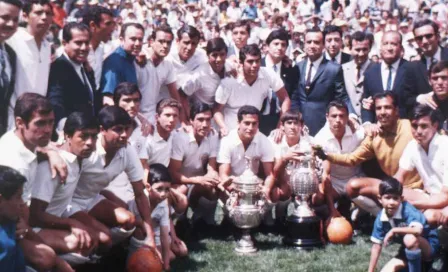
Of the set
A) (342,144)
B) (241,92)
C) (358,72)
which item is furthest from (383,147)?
(241,92)

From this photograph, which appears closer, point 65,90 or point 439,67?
point 65,90

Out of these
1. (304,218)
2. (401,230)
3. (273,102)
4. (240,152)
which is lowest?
(304,218)

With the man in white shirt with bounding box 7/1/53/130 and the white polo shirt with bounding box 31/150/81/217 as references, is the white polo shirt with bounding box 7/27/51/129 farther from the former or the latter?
the white polo shirt with bounding box 31/150/81/217

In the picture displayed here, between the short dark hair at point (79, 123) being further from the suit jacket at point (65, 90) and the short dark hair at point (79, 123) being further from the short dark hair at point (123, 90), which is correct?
the short dark hair at point (123, 90)

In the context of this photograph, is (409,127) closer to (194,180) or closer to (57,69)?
(194,180)

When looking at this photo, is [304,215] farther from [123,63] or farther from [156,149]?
[123,63]

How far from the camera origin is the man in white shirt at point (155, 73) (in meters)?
7.30

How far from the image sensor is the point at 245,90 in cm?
778

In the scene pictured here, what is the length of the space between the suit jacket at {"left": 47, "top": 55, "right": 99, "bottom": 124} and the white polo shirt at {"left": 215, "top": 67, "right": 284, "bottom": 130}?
2.11 meters

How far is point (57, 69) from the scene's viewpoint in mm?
6105

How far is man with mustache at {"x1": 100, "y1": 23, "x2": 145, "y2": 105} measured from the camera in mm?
6723

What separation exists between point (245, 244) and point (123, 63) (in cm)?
242

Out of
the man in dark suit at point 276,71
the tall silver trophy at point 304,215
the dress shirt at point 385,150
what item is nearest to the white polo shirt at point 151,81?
the man in dark suit at point 276,71

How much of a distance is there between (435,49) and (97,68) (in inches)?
160
